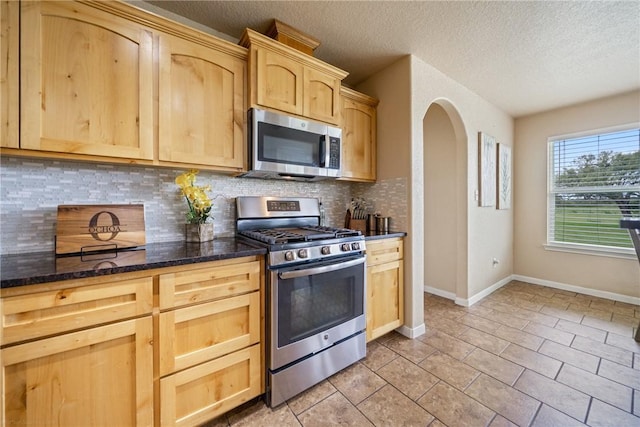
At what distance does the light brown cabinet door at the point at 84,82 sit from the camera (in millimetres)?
1081

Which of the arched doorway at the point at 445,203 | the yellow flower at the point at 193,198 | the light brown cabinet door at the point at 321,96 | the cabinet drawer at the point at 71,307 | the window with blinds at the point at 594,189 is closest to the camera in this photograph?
the cabinet drawer at the point at 71,307

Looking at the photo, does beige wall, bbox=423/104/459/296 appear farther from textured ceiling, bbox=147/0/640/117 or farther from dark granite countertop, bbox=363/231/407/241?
dark granite countertop, bbox=363/231/407/241

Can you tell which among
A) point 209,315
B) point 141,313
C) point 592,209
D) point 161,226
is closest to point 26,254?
point 161,226

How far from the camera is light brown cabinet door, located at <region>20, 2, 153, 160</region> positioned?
1.08 m

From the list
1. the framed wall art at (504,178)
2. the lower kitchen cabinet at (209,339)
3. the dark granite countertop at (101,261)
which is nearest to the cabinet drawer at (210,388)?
the lower kitchen cabinet at (209,339)

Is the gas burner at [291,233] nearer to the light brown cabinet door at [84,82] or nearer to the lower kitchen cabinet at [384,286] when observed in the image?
the lower kitchen cabinet at [384,286]

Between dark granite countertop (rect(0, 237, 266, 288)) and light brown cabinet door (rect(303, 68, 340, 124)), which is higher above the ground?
light brown cabinet door (rect(303, 68, 340, 124))

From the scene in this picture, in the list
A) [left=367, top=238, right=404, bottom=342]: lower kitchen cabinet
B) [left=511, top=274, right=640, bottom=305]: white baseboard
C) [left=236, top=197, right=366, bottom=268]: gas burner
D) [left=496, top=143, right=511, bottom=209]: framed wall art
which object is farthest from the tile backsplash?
[left=511, top=274, right=640, bottom=305]: white baseboard

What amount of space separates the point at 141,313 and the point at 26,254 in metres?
0.74

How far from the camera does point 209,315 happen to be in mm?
1246

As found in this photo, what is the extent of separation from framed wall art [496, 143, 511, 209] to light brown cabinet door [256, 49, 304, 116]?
3.02m

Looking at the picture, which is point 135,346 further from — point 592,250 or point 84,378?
point 592,250

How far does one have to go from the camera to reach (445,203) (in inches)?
121

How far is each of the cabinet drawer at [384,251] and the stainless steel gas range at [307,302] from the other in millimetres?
170
